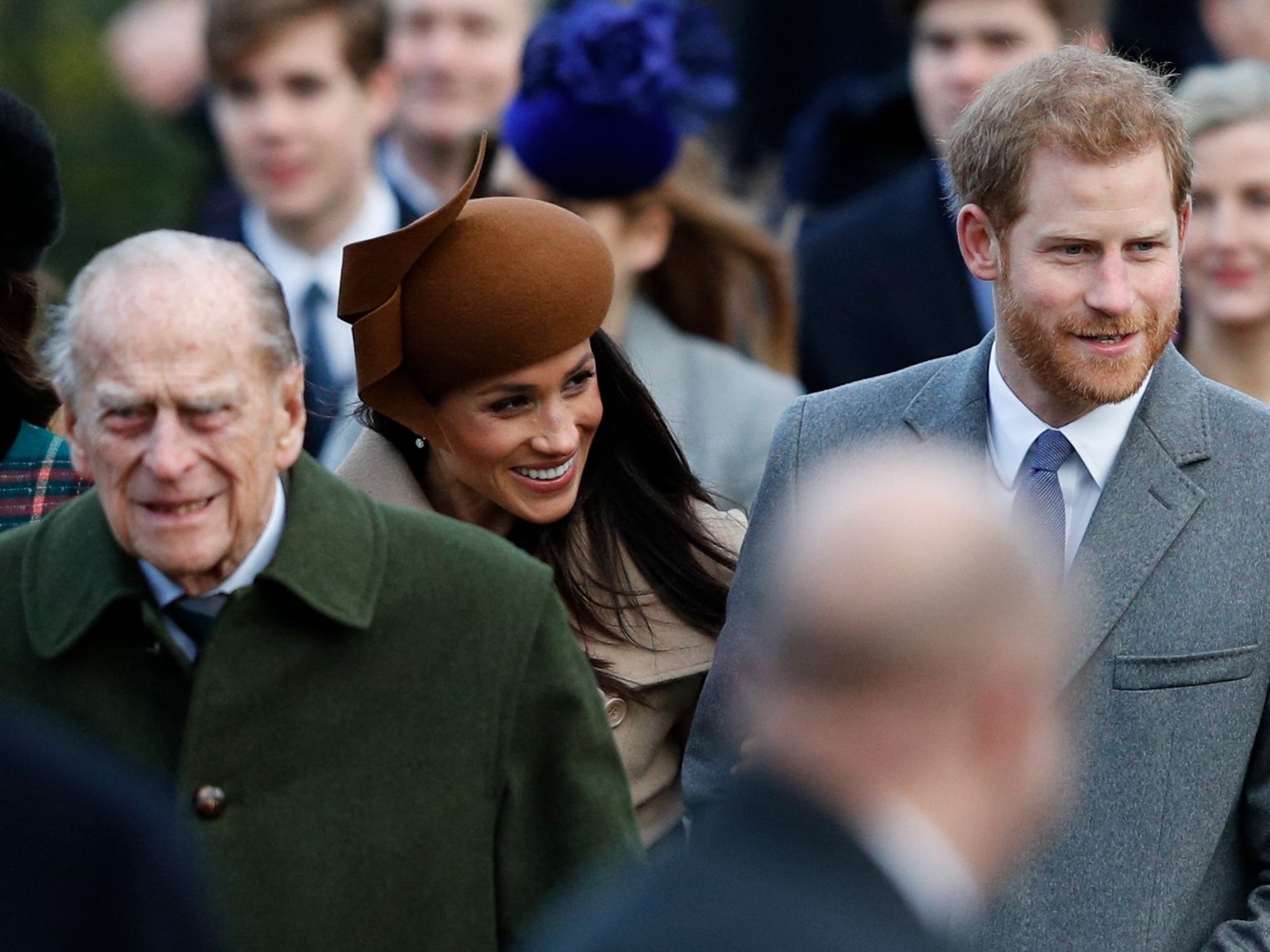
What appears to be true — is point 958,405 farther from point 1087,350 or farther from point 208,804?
point 208,804

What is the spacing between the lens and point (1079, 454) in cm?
399

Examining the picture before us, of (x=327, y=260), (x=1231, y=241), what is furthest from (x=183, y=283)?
(x=327, y=260)

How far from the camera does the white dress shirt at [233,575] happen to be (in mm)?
3678

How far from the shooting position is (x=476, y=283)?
427 centimetres

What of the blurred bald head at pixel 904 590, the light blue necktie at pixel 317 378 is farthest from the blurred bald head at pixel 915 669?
the light blue necktie at pixel 317 378

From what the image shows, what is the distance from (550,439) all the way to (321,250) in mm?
2759

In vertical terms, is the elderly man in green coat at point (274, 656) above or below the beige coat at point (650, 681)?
above

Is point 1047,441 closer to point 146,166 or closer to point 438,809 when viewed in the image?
point 438,809

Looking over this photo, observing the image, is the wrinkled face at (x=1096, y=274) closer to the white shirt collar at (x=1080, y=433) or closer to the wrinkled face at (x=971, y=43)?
the white shirt collar at (x=1080, y=433)

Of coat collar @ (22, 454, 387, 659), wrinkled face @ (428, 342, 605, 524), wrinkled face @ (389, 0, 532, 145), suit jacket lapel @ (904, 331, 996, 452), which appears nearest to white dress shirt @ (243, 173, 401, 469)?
wrinkled face @ (389, 0, 532, 145)

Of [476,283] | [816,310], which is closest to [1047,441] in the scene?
[476,283]

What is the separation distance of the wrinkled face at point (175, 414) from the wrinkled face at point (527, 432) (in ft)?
2.46

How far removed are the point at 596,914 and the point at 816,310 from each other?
162 inches

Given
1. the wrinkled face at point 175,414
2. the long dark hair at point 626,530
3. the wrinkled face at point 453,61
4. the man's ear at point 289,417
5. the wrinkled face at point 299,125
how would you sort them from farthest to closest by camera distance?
the wrinkled face at point 453,61 → the wrinkled face at point 299,125 → the long dark hair at point 626,530 → the man's ear at point 289,417 → the wrinkled face at point 175,414
